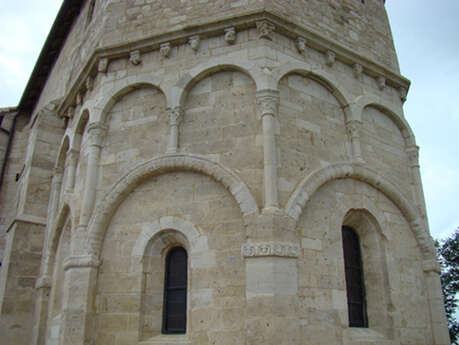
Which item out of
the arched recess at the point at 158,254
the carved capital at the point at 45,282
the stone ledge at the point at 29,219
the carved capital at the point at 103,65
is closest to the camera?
the arched recess at the point at 158,254

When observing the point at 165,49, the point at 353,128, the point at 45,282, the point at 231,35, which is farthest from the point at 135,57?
the point at 45,282

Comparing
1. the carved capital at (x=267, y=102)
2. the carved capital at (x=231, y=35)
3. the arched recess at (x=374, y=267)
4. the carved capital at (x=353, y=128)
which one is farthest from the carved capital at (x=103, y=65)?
the arched recess at (x=374, y=267)

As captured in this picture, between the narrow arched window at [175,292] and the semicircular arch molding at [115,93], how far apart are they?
10.7 feet

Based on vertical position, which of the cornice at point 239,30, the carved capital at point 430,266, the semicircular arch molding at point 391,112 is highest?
the cornice at point 239,30

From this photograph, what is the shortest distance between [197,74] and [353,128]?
332cm

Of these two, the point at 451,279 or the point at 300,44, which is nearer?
Result: the point at 300,44

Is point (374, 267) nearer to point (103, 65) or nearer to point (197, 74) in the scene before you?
point (197, 74)

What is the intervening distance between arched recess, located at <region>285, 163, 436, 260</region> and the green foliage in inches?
593

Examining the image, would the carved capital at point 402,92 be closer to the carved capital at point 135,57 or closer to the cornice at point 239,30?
the cornice at point 239,30

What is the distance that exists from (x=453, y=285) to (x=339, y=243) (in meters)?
17.4

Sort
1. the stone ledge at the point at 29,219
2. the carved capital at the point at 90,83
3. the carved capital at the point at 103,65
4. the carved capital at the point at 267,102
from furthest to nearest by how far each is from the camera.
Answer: the stone ledge at the point at 29,219 < the carved capital at the point at 90,83 < the carved capital at the point at 103,65 < the carved capital at the point at 267,102

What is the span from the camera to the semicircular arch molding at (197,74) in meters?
8.06

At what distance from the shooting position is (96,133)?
8539mm

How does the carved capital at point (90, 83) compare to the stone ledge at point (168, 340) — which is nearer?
the stone ledge at point (168, 340)
